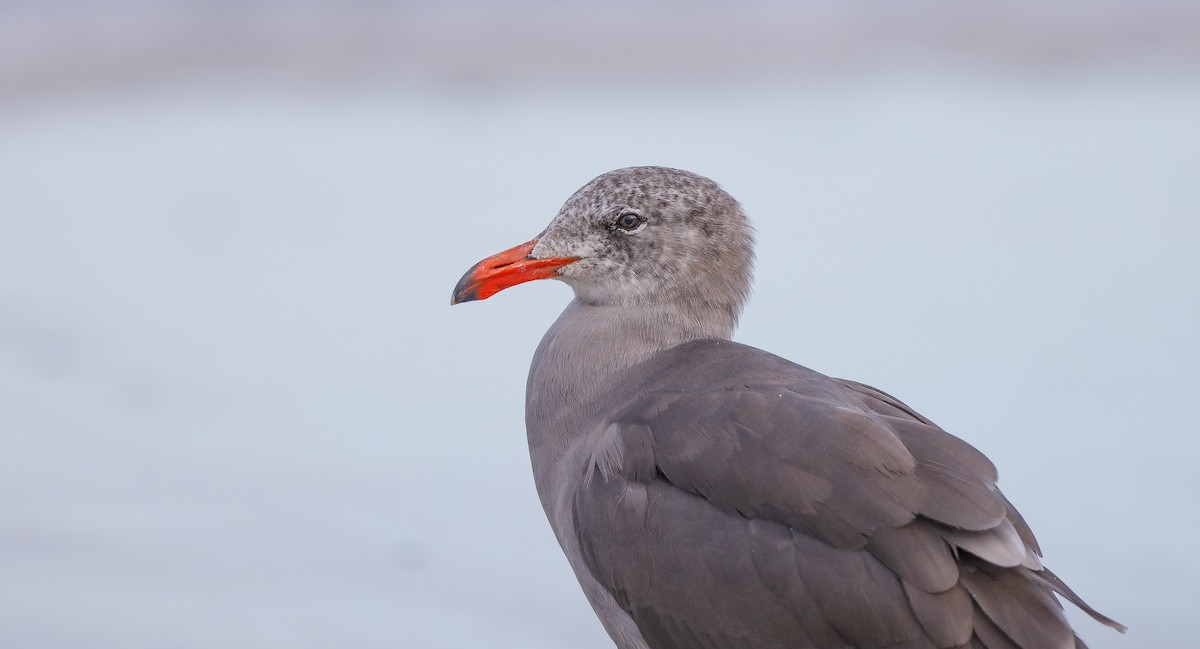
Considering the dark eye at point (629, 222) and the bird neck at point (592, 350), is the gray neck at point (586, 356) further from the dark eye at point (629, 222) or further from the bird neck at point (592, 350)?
the dark eye at point (629, 222)

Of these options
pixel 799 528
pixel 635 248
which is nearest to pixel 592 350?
pixel 635 248

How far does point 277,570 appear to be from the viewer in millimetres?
4324

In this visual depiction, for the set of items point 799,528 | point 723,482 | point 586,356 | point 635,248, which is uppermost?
point 635,248

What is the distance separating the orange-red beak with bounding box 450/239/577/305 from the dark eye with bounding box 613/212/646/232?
142mm

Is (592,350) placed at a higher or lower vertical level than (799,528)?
higher

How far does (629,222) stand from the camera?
3.59 meters

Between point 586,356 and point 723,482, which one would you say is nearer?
point 723,482

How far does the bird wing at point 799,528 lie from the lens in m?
2.83

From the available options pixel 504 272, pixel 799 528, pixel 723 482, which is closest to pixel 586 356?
pixel 504 272

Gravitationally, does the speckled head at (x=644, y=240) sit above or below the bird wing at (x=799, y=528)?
above

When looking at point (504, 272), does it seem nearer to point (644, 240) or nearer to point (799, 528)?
point (644, 240)

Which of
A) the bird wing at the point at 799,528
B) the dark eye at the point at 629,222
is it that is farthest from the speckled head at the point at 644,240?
the bird wing at the point at 799,528

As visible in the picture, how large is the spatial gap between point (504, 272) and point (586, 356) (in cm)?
29

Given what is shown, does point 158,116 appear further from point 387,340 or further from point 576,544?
point 576,544
